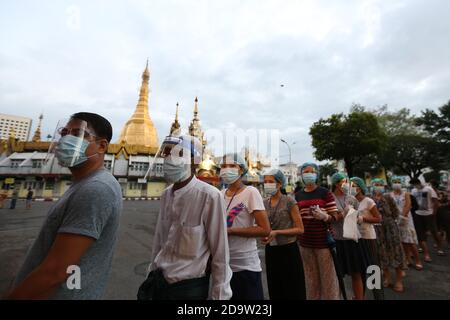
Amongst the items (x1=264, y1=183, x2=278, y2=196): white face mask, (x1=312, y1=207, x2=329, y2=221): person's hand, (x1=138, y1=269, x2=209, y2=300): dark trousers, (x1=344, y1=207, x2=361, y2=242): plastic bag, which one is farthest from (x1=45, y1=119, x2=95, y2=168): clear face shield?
(x1=344, y1=207, x2=361, y2=242): plastic bag

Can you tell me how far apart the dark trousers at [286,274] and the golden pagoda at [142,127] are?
3973 centimetres

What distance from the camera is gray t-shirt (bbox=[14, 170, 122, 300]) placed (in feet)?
3.85

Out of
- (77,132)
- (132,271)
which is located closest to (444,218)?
(132,271)

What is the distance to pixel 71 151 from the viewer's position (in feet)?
5.07

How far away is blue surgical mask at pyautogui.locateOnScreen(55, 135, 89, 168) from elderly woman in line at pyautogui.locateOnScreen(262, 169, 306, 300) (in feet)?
6.53

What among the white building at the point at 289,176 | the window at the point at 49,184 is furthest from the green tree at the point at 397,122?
the window at the point at 49,184

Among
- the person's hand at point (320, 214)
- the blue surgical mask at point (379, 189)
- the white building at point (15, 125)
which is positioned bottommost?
the person's hand at point (320, 214)

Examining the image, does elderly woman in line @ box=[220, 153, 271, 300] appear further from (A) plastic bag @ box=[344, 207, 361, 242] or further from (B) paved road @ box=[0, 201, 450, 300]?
(B) paved road @ box=[0, 201, 450, 300]

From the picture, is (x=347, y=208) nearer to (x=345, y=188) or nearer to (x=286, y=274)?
(x=345, y=188)

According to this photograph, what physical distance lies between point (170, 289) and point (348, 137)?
98.0ft

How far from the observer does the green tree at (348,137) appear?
86.1ft

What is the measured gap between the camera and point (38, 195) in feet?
92.4

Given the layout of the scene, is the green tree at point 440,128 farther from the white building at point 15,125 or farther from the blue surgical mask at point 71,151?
the white building at point 15,125
